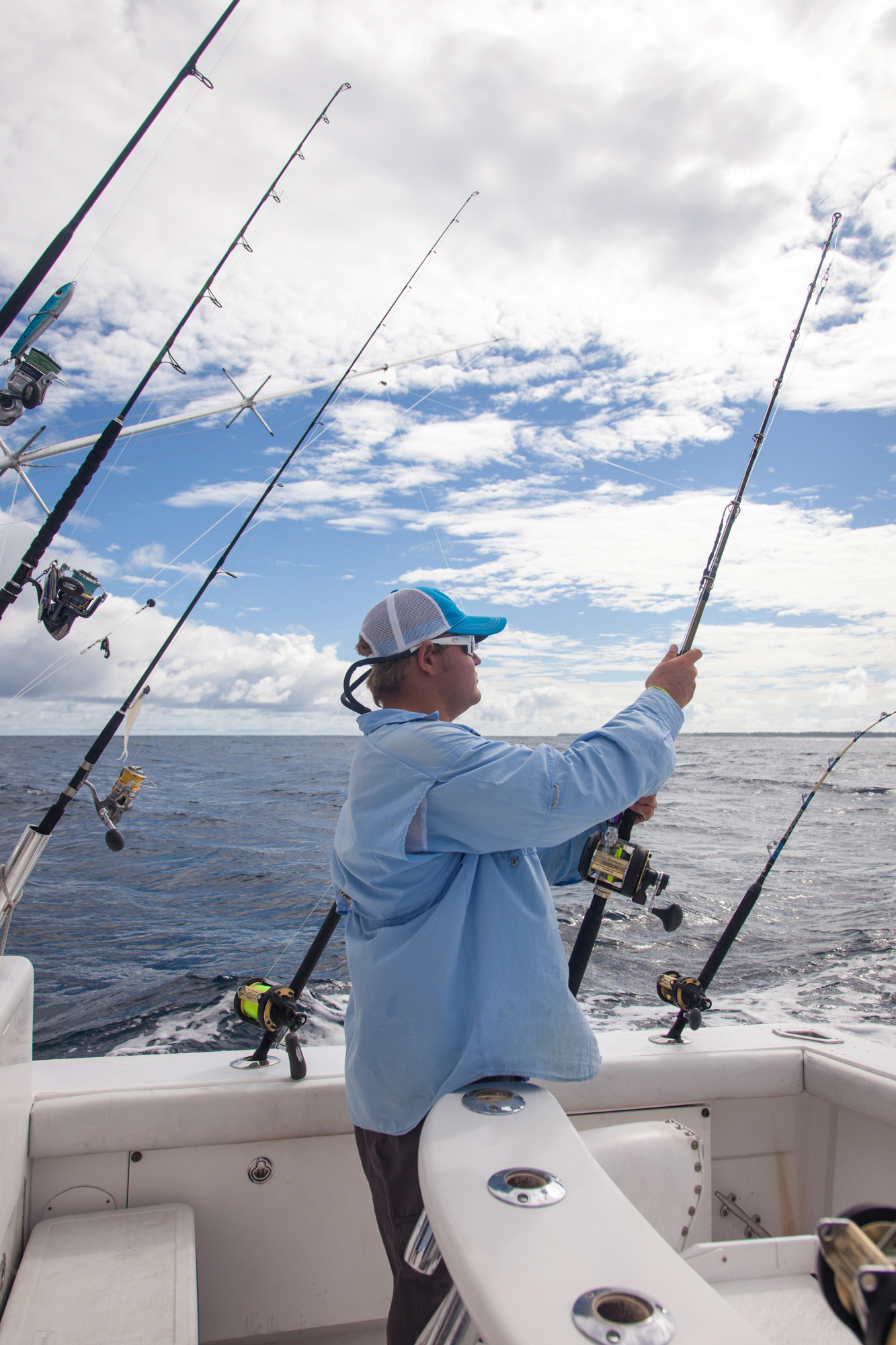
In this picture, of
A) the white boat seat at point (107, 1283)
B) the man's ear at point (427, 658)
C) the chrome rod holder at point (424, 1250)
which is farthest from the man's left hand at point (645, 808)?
the white boat seat at point (107, 1283)

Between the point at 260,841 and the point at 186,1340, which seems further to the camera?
the point at 260,841

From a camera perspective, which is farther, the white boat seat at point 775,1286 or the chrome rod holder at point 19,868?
the chrome rod holder at point 19,868

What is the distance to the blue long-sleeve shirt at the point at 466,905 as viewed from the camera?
1.16 metres

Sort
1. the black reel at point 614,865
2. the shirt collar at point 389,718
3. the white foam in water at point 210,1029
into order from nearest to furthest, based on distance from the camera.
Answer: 1. the shirt collar at point 389,718
2. the black reel at point 614,865
3. the white foam in water at point 210,1029

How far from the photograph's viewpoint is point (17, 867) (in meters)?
2.03

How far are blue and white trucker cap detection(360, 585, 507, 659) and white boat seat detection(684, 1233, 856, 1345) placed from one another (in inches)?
47.3

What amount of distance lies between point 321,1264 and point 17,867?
132 cm

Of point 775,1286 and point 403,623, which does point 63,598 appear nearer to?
point 403,623

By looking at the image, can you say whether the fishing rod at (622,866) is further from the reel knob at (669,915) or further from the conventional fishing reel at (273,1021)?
the conventional fishing reel at (273,1021)

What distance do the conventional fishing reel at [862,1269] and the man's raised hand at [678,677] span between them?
0.90m

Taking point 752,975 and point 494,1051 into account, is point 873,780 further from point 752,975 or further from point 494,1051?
point 494,1051

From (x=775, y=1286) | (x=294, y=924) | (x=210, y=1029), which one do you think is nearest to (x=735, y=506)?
(x=775, y=1286)

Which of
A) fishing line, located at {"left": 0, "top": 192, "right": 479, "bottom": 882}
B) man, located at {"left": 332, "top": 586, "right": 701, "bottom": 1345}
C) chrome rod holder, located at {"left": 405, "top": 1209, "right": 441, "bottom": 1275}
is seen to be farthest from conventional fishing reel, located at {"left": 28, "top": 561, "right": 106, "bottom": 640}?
chrome rod holder, located at {"left": 405, "top": 1209, "right": 441, "bottom": 1275}

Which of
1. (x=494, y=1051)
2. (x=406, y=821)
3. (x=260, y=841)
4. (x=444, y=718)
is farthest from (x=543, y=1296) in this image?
(x=260, y=841)
